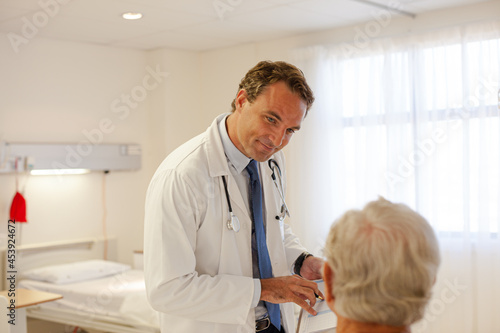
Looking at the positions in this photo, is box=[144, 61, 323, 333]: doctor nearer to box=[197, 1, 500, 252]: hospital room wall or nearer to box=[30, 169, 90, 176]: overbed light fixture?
box=[197, 1, 500, 252]: hospital room wall

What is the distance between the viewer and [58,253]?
189 inches

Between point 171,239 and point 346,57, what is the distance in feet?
10.7

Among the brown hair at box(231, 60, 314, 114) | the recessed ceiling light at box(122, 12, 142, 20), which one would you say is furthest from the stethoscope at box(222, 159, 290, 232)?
the recessed ceiling light at box(122, 12, 142, 20)

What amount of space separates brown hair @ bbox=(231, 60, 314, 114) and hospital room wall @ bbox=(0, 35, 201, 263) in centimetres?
317

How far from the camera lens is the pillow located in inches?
172

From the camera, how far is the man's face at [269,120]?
1857mm

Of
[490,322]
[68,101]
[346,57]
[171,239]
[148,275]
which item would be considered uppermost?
[346,57]

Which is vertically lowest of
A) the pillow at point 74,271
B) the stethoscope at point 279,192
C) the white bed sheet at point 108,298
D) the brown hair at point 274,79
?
the white bed sheet at point 108,298

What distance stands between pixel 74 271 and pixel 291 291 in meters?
3.11

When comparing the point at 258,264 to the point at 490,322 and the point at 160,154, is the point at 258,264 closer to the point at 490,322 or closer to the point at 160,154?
the point at 490,322

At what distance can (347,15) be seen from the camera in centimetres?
433

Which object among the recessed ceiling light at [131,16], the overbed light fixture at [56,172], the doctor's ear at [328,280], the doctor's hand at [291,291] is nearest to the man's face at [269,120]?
the doctor's hand at [291,291]

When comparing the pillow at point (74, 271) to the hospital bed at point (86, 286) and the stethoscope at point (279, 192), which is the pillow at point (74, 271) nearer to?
the hospital bed at point (86, 286)

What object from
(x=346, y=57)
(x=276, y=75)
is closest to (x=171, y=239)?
(x=276, y=75)
